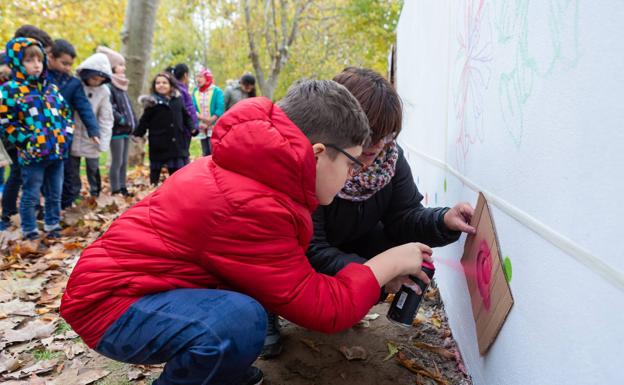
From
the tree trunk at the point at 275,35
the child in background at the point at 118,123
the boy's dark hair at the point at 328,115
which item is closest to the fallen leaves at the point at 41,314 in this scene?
the boy's dark hair at the point at 328,115

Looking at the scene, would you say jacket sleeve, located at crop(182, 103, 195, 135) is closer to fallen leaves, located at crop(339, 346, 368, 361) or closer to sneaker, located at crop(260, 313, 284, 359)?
sneaker, located at crop(260, 313, 284, 359)

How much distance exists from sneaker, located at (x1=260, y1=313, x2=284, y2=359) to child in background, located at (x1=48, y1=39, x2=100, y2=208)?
3.20 m

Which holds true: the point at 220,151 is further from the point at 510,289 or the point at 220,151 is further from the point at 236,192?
the point at 510,289

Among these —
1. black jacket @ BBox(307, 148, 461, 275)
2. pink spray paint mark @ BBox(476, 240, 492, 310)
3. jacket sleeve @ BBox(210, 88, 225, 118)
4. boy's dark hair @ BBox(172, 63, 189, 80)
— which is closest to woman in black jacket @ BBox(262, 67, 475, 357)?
black jacket @ BBox(307, 148, 461, 275)

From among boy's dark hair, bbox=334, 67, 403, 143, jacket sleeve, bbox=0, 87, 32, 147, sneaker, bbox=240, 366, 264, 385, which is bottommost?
sneaker, bbox=240, 366, 264, 385

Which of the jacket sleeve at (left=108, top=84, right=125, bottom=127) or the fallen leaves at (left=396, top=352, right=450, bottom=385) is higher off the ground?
the jacket sleeve at (left=108, top=84, right=125, bottom=127)

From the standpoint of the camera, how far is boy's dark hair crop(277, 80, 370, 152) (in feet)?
4.57

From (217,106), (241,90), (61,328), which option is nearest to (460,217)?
(61,328)

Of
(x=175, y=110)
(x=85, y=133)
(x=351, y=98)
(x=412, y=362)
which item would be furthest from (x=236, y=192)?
(x=175, y=110)

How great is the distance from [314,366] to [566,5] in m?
1.54

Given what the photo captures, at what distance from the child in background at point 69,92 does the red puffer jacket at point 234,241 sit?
332cm

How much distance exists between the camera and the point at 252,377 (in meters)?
1.75

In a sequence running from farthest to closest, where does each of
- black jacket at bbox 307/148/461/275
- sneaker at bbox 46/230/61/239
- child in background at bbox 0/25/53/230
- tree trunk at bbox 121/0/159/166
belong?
tree trunk at bbox 121/0/159/166, child in background at bbox 0/25/53/230, sneaker at bbox 46/230/61/239, black jacket at bbox 307/148/461/275

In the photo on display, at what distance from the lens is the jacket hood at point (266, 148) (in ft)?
4.09
